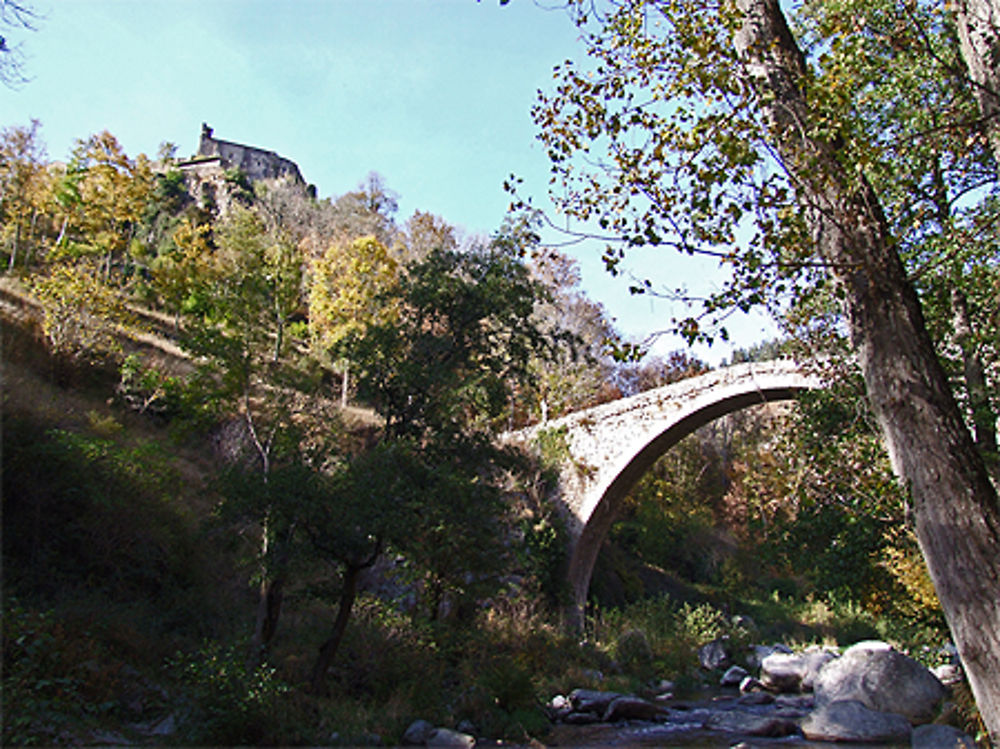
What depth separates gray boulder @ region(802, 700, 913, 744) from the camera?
24.5ft

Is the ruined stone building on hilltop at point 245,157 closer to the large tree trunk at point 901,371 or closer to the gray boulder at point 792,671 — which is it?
the gray boulder at point 792,671

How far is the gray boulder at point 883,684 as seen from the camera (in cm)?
855

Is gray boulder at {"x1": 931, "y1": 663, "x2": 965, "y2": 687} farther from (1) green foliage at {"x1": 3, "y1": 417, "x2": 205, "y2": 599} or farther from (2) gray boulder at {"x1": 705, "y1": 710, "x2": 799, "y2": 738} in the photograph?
(1) green foliage at {"x1": 3, "y1": 417, "x2": 205, "y2": 599}

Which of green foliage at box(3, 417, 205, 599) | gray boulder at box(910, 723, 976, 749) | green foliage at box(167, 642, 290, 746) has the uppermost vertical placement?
green foliage at box(3, 417, 205, 599)

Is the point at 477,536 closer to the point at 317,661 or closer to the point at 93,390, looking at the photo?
the point at 317,661

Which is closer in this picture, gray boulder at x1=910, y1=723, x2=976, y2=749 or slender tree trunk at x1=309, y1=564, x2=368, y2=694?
gray boulder at x1=910, y1=723, x2=976, y2=749

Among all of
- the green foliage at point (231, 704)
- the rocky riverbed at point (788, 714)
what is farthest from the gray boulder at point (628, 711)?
the green foliage at point (231, 704)

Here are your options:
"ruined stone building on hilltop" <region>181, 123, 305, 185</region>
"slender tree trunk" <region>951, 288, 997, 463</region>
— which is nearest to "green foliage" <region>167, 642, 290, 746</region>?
"slender tree trunk" <region>951, 288, 997, 463</region>

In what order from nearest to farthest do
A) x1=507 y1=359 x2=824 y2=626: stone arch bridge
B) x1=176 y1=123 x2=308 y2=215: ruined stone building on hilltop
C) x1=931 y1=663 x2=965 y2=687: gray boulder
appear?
x1=931 y1=663 x2=965 y2=687: gray boulder < x1=507 y1=359 x2=824 y2=626: stone arch bridge < x1=176 y1=123 x2=308 y2=215: ruined stone building on hilltop

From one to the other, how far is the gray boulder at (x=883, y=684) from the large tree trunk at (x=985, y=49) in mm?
7470

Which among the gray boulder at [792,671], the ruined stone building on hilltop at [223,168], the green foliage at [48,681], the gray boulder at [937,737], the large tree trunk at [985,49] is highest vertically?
the ruined stone building on hilltop at [223,168]

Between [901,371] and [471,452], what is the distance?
6.21 metres

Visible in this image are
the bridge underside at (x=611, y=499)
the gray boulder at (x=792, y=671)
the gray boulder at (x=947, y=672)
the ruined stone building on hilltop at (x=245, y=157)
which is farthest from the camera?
the ruined stone building on hilltop at (x=245, y=157)

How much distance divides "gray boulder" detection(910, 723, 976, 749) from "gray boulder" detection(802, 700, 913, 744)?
0.94 m
